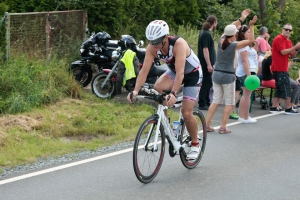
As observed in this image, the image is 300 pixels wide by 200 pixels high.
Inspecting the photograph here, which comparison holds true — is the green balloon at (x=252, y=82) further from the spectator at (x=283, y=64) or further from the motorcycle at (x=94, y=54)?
the motorcycle at (x=94, y=54)

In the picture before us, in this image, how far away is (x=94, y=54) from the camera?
14.2 metres

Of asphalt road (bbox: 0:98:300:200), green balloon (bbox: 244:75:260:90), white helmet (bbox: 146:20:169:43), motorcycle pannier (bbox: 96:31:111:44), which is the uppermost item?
white helmet (bbox: 146:20:169:43)

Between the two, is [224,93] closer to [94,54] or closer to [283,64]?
[283,64]

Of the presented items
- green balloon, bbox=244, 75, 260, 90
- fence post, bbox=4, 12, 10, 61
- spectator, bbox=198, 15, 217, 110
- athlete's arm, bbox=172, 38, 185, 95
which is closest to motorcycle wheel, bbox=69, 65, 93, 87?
fence post, bbox=4, 12, 10, 61

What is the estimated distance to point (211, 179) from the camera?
8.14 m

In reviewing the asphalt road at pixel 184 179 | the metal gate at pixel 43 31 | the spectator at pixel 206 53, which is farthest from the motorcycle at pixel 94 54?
the asphalt road at pixel 184 179

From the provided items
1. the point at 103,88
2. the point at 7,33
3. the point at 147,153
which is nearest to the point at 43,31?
the point at 7,33

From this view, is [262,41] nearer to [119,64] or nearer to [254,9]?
[119,64]

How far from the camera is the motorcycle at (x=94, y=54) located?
1423 centimetres

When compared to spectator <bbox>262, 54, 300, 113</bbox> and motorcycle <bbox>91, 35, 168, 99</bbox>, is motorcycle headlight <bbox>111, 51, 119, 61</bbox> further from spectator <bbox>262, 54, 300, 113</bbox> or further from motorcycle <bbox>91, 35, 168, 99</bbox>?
spectator <bbox>262, 54, 300, 113</bbox>

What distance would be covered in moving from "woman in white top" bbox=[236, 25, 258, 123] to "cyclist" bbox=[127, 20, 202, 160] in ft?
12.6

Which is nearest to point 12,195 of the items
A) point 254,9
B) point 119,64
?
point 119,64

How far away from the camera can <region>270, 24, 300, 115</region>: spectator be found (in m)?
13.4

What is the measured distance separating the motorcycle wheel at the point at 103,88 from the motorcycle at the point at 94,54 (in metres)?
0.68
